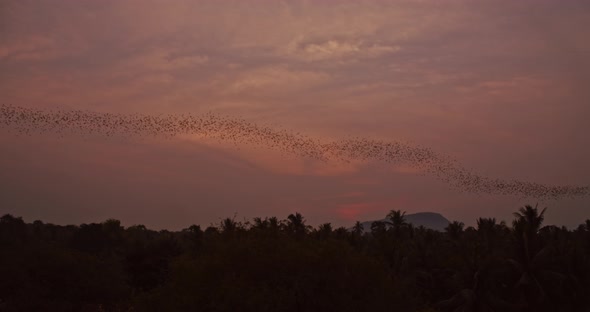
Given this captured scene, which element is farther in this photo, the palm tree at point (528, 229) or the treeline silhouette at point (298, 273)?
the palm tree at point (528, 229)

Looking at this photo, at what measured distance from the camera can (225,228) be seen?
1207 inches

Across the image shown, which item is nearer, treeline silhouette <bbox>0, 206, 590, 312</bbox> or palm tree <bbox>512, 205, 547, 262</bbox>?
treeline silhouette <bbox>0, 206, 590, 312</bbox>

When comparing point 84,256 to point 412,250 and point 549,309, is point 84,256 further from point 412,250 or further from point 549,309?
point 549,309

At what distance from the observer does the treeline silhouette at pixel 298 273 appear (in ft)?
83.6

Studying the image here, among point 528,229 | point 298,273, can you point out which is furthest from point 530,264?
point 298,273

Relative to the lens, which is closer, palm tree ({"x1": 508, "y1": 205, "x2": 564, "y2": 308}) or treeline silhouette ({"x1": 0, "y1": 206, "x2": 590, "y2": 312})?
treeline silhouette ({"x1": 0, "y1": 206, "x2": 590, "y2": 312})

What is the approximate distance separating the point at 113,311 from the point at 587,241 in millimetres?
54515

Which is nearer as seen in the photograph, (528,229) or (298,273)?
(298,273)

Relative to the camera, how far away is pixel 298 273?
25812 millimetres

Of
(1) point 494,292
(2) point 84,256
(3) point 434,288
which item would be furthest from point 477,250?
(2) point 84,256

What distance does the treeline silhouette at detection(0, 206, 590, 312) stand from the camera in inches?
1003

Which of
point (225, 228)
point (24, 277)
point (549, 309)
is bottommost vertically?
point (549, 309)

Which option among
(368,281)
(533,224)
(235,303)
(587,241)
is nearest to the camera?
(235,303)

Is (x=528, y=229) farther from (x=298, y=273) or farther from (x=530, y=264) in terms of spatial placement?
(x=298, y=273)
